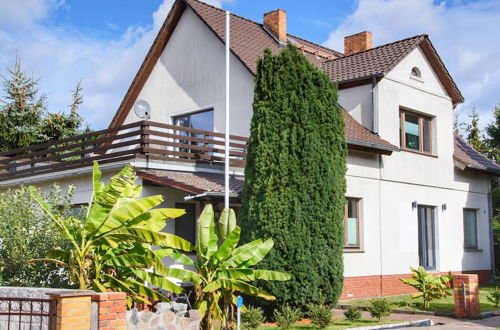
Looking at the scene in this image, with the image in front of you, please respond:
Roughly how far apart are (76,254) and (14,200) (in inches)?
119

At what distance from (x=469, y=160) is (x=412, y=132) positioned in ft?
12.2

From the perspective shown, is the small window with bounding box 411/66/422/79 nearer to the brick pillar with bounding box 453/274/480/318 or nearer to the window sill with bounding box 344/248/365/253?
the window sill with bounding box 344/248/365/253

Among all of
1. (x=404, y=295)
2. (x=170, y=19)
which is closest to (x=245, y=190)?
(x=404, y=295)

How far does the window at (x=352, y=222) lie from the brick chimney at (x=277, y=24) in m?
7.65

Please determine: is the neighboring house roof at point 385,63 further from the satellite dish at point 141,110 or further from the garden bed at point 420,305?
the garden bed at point 420,305

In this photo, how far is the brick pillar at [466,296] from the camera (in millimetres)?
15148

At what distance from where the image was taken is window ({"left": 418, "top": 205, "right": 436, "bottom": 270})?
72.2ft

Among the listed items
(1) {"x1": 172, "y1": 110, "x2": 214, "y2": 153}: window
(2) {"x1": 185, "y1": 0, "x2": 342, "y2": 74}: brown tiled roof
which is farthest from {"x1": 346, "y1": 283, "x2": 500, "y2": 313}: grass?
(2) {"x1": 185, "y1": 0, "x2": 342, "y2": 74}: brown tiled roof

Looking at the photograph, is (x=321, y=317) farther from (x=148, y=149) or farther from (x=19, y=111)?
(x=19, y=111)

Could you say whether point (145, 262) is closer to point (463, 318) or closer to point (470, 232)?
point (463, 318)

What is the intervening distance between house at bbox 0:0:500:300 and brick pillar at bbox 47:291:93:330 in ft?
25.5

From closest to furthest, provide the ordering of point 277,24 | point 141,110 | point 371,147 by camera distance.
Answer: point 371,147
point 141,110
point 277,24

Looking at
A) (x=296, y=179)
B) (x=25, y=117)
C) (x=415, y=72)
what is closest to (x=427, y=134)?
(x=415, y=72)

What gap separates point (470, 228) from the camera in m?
24.9
